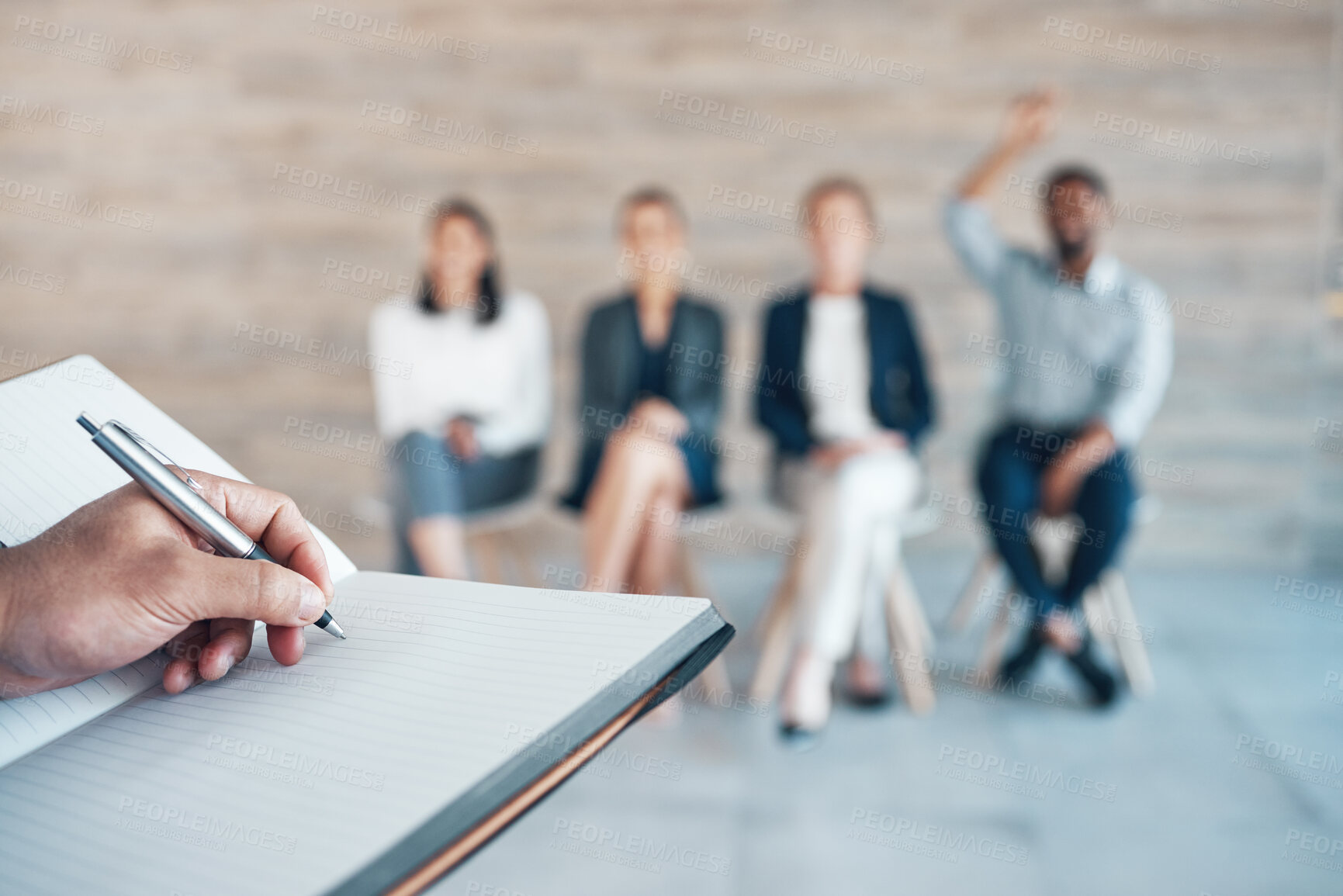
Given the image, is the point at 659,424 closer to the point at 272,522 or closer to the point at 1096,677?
the point at 1096,677

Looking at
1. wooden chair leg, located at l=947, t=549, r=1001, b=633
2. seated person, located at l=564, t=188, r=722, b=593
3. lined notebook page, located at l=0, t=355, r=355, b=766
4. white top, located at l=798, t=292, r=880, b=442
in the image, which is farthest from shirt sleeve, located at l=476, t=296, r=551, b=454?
lined notebook page, located at l=0, t=355, r=355, b=766

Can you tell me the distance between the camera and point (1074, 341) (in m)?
2.40

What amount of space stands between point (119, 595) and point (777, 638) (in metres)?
1.93

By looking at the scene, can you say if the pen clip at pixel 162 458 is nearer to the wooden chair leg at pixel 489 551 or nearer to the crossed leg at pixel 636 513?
the crossed leg at pixel 636 513

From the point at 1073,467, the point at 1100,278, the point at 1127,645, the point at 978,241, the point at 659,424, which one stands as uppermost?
the point at 978,241

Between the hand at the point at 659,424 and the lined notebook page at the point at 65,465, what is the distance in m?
1.68

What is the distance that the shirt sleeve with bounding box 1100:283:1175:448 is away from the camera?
2.28 meters

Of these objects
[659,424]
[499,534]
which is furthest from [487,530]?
[659,424]

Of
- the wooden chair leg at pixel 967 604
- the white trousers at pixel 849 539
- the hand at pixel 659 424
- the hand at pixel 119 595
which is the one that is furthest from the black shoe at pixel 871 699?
the hand at pixel 119 595

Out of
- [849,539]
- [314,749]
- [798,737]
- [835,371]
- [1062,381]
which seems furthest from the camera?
[835,371]

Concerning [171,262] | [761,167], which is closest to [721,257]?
[761,167]

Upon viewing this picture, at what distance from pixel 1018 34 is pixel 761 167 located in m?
0.92

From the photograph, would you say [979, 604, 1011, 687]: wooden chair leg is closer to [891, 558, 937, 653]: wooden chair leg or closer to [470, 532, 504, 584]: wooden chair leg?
[891, 558, 937, 653]: wooden chair leg

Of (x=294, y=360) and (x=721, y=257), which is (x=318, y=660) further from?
(x=294, y=360)
